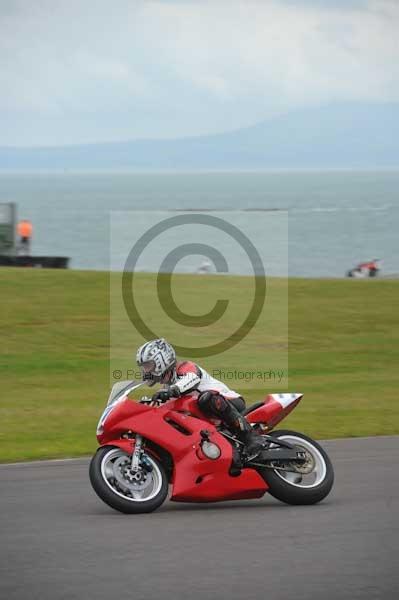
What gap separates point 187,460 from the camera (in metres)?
9.02

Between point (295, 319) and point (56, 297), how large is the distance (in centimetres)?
575

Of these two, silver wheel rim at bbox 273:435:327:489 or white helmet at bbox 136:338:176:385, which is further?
silver wheel rim at bbox 273:435:327:489

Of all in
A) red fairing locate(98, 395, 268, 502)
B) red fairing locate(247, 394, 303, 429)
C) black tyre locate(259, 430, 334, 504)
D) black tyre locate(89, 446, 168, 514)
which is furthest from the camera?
red fairing locate(247, 394, 303, 429)

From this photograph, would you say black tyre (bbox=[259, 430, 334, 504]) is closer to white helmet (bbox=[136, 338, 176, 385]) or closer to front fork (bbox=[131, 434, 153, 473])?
front fork (bbox=[131, 434, 153, 473])

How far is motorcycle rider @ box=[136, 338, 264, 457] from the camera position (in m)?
9.00

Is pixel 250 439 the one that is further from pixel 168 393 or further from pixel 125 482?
pixel 125 482

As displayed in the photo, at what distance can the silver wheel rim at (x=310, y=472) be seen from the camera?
916cm

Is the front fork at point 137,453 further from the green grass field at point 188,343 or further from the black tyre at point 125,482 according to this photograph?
the green grass field at point 188,343

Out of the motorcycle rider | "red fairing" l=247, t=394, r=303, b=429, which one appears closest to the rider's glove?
the motorcycle rider

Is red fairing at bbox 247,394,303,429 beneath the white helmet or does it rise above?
beneath

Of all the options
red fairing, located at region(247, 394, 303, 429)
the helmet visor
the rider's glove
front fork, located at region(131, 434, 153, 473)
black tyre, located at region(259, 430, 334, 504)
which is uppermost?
the helmet visor

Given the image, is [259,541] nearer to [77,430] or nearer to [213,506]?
[213,506]

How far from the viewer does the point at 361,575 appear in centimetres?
695

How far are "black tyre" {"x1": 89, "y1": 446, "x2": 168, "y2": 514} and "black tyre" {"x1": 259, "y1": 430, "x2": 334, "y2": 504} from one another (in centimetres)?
87
